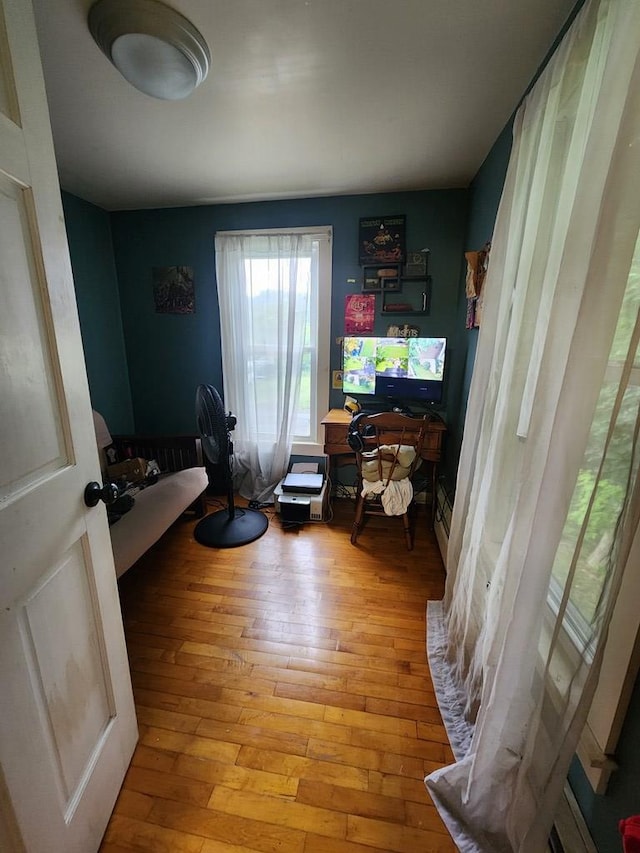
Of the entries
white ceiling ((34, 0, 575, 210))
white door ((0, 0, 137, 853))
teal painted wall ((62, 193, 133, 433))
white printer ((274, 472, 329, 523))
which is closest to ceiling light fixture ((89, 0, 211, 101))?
white ceiling ((34, 0, 575, 210))

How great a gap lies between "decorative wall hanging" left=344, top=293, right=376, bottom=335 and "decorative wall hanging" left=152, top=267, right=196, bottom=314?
51.2 inches

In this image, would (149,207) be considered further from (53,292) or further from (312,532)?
(312,532)

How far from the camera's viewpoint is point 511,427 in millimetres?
1123

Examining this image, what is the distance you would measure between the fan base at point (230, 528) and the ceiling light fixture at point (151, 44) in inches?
90.2

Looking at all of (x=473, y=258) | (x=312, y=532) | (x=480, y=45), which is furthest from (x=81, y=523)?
(x=473, y=258)

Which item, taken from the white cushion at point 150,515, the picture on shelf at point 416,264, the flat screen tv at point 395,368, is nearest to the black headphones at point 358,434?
the flat screen tv at point 395,368

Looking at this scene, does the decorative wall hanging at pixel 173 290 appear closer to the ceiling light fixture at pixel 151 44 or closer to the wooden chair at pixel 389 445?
the ceiling light fixture at pixel 151 44

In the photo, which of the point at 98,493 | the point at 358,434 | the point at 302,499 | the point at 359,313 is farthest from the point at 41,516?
the point at 359,313

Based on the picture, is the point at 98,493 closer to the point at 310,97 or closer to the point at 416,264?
the point at 310,97

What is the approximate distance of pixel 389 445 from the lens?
85.0 inches

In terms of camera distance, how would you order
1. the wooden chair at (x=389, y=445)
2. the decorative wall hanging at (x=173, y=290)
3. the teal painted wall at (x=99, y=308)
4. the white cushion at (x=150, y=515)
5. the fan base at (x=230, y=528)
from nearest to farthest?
the white cushion at (x=150, y=515) < the wooden chair at (x=389, y=445) < the fan base at (x=230, y=528) < the teal painted wall at (x=99, y=308) < the decorative wall hanging at (x=173, y=290)

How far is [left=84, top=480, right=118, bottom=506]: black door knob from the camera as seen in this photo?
852 mm

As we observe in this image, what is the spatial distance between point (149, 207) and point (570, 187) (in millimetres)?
2903

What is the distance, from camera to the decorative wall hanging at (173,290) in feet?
9.07
